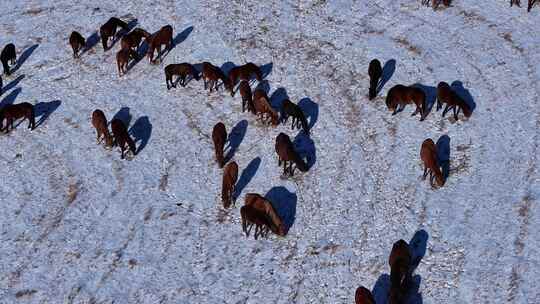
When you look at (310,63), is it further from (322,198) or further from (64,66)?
(64,66)

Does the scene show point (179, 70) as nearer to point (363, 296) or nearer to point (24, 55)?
point (24, 55)

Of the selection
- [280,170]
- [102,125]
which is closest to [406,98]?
[280,170]

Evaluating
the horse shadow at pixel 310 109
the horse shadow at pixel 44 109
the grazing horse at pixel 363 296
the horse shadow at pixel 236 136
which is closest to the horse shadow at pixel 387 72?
the horse shadow at pixel 310 109

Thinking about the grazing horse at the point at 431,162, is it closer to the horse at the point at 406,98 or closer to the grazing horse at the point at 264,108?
the horse at the point at 406,98

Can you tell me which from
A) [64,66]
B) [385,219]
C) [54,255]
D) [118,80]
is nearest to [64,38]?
[64,66]

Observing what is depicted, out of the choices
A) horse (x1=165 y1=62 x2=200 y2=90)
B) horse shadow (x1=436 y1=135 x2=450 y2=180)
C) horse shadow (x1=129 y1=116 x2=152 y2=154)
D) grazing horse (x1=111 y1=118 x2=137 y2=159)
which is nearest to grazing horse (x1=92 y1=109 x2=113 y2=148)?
grazing horse (x1=111 y1=118 x2=137 y2=159)

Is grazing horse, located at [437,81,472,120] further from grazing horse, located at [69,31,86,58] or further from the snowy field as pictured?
grazing horse, located at [69,31,86,58]
